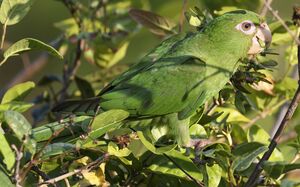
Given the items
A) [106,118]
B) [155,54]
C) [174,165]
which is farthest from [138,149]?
[106,118]

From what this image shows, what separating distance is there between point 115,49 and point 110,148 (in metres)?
1.30

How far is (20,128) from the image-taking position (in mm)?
1675

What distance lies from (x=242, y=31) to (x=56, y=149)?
1.19 metres

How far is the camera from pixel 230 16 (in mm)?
2609

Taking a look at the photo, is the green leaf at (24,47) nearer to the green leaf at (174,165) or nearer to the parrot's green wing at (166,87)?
the green leaf at (174,165)

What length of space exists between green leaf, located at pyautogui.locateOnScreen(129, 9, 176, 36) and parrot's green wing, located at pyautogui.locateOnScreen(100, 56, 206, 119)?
0.14 meters

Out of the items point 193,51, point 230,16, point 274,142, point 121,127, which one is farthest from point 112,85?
point 274,142

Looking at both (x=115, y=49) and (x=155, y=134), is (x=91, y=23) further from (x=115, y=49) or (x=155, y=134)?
(x=155, y=134)

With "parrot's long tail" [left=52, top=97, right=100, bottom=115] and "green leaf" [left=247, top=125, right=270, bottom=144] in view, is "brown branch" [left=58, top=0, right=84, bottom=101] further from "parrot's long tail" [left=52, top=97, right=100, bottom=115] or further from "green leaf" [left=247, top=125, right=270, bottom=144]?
"green leaf" [left=247, top=125, right=270, bottom=144]

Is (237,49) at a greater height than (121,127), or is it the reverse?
(237,49)

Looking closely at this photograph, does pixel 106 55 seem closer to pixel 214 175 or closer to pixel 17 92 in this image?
pixel 17 92

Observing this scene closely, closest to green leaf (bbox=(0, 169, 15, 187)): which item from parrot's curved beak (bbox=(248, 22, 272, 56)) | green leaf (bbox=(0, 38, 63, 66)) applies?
green leaf (bbox=(0, 38, 63, 66))

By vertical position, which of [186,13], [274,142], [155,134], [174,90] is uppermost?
[186,13]

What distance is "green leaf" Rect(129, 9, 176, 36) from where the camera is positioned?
266cm
